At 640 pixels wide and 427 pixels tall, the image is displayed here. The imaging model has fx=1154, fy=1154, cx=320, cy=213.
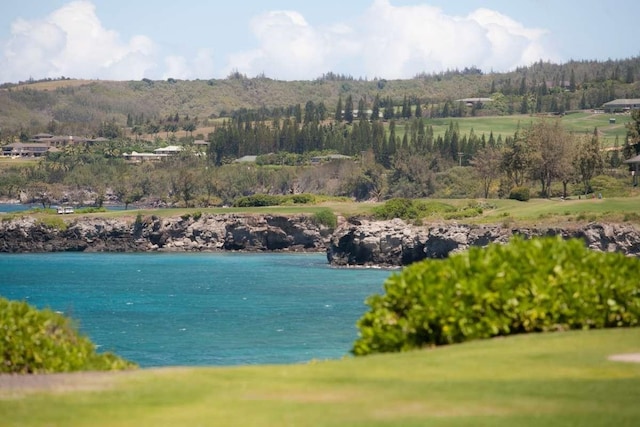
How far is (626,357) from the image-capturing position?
702 inches

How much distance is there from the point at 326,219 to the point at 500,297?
94316 millimetres

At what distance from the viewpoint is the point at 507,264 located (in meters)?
20.0

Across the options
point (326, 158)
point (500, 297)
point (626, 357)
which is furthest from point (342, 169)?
point (626, 357)

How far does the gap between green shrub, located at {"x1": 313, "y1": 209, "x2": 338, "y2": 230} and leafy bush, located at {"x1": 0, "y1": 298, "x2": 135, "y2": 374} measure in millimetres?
93420

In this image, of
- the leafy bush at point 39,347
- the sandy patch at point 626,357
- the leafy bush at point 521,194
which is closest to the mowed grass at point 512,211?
the leafy bush at point 521,194

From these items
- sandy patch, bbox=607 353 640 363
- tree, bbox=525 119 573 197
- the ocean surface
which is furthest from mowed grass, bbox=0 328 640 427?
tree, bbox=525 119 573 197

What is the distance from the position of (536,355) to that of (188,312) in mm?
51761

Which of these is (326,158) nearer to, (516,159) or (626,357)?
(516,159)

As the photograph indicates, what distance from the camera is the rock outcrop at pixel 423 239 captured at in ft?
272

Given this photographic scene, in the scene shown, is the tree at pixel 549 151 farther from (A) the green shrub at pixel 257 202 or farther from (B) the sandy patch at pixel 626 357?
(B) the sandy patch at pixel 626 357

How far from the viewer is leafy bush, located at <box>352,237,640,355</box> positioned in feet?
63.9

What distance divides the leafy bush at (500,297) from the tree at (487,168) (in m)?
103

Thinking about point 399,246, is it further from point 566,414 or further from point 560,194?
point 566,414

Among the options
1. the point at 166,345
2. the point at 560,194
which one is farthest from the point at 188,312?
the point at 560,194
